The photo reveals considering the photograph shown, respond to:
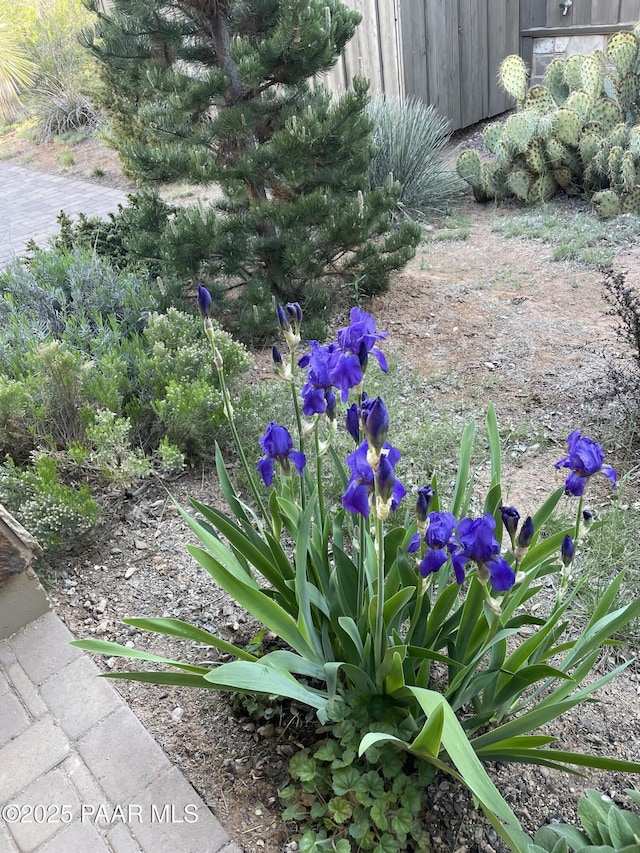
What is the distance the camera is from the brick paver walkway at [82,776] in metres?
1.54

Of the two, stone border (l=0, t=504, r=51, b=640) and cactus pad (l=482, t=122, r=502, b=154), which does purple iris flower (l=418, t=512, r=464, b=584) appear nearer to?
stone border (l=0, t=504, r=51, b=640)

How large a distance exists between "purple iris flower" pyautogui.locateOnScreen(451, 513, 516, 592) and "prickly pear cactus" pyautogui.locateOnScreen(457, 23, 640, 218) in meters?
4.72

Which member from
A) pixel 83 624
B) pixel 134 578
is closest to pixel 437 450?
pixel 134 578

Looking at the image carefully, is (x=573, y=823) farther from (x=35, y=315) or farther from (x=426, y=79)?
(x=426, y=79)

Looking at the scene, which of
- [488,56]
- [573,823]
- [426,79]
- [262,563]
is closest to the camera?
[573,823]

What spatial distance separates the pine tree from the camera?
3426mm

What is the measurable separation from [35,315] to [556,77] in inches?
207

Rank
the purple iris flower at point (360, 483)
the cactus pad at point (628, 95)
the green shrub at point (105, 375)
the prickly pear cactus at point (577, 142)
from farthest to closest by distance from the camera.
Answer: the cactus pad at point (628, 95), the prickly pear cactus at point (577, 142), the green shrub at point (105, 375), the purple iris flower at point (360, 483)

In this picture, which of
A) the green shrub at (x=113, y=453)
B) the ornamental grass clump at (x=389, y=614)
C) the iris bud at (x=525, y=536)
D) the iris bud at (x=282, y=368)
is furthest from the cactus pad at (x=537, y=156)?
the iris bud at (x=525, y=536)

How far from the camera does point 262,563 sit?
1.66 meters

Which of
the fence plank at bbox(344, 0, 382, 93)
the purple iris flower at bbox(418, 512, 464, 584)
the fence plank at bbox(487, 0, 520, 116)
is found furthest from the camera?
the fence plank at bbox(487, 0, 520, 116)

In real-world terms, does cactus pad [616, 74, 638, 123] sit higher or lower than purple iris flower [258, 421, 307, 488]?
higher

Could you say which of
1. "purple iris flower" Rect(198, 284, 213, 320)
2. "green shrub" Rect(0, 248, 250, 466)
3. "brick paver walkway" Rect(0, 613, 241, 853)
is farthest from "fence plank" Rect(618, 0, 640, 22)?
"brick paver walkway" Rect(0, 613, 241, 853)

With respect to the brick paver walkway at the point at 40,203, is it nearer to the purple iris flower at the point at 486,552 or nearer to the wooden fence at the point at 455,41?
the wooden fence at the point at 455,41
